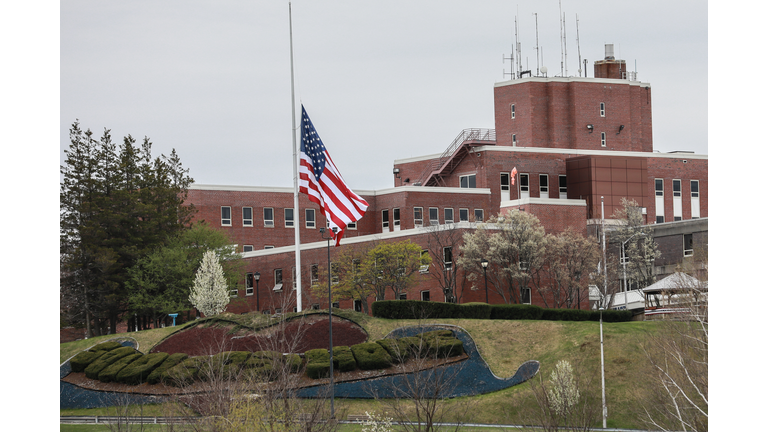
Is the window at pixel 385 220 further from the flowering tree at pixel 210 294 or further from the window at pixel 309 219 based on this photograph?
the flowering tree at pixel 210 294

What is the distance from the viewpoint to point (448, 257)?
6297 cm

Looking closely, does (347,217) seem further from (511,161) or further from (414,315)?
(511,161)

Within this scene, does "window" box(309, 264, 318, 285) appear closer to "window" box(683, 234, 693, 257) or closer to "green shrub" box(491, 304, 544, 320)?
"green shrub" box(491, 304, 544, 320)

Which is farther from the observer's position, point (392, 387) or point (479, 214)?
point (479, 214)

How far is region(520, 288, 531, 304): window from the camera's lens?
204 feet

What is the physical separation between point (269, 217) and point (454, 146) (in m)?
17.8

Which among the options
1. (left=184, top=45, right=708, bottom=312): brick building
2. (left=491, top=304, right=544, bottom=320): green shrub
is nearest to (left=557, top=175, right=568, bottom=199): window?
(left=184, top=45, right=708, bottom=312): brick building

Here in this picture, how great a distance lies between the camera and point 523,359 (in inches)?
1756

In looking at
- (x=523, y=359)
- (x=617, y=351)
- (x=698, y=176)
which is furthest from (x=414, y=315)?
(x=698, y=176)

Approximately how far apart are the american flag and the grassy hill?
8766mm

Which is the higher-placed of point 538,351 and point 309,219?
point 309,219

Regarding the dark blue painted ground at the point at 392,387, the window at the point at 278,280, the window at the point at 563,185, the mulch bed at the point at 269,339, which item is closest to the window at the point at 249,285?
the window at the point at 278,280

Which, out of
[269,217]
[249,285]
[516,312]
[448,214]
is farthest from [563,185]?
[516,312]

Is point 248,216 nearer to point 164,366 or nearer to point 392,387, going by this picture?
point 164,366
